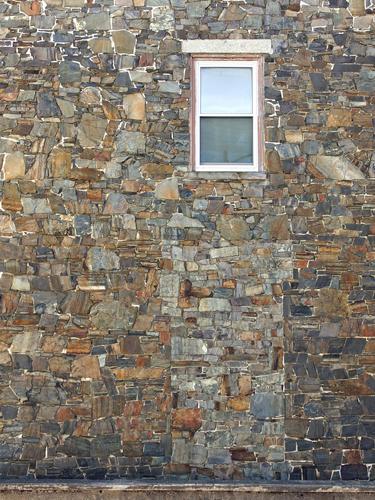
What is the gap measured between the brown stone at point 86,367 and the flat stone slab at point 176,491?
1.15m

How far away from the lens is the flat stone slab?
8219mm

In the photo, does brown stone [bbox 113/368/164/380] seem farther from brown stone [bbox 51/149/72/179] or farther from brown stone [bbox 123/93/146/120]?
brown stone [bbox 123/93/146/120]

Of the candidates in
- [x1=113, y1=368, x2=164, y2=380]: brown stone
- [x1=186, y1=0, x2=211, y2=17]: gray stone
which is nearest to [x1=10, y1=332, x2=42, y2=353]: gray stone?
[x1=113, y1=368, x2=164, y2=380]: brown stone

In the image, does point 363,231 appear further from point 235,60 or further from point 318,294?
point 235,60

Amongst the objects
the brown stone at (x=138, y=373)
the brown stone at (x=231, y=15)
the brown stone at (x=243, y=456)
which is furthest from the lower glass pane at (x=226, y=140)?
the brown stone at (x=243, y=456)

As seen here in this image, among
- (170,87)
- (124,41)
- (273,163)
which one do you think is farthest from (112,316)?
(124,41)

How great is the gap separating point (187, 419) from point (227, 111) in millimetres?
3604

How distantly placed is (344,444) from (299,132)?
3592mm

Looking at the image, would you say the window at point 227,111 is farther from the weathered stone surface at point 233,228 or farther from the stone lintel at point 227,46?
the weathered stone surface at point 233,228

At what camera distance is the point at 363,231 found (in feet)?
29.0

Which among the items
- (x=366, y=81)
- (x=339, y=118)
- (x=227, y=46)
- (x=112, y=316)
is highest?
(x=227, y=46)

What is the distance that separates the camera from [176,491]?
27.1 feet

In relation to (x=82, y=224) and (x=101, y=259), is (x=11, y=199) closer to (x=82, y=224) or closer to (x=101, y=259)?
(x=82, y=224)

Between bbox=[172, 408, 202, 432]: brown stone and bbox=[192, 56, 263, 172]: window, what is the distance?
2829mm
